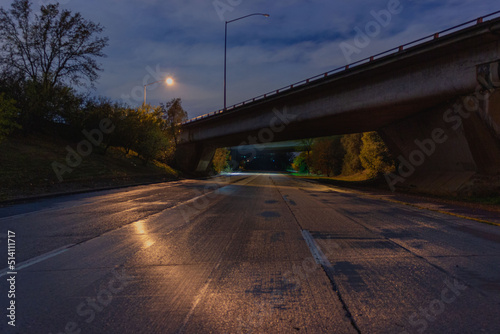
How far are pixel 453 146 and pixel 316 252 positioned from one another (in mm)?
18169

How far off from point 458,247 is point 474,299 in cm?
277

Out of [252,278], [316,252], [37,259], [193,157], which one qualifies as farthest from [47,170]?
[193,157]

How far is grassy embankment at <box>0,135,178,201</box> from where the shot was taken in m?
16.7

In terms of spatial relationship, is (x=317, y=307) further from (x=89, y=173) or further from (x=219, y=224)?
(x=89, y=173)

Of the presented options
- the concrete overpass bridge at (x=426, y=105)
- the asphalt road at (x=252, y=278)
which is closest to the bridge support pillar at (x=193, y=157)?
the concrete overpass bridge at (x=426, y=105)

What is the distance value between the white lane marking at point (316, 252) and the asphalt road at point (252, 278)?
0.03 metres

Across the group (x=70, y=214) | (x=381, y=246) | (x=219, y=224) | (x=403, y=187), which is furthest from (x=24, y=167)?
(x=403, y=187)

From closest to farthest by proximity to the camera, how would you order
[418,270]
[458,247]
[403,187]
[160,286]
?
1. [160,286]
2. [418,270]
3. [458,247]
4. [403,187]

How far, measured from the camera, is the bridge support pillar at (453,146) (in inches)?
635

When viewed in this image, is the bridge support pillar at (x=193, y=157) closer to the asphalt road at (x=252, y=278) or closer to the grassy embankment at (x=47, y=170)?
the grassy embankment at (x=47, y=170)

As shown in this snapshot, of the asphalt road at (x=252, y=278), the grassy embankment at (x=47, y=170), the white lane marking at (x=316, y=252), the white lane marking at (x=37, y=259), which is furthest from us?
the grassy embankment at (x=47, y=170)

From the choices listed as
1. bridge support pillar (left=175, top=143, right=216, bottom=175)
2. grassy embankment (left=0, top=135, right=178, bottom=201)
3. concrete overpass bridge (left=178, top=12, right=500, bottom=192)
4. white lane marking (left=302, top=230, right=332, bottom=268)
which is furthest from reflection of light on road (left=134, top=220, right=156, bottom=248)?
bridge support pillar (left=175, top=143, right=216, bottom=175)

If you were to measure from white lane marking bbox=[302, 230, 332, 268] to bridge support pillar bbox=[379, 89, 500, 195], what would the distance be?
14.6 m

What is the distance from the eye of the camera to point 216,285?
405 centimetres
